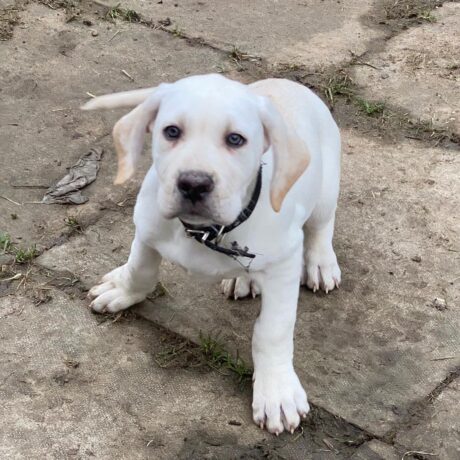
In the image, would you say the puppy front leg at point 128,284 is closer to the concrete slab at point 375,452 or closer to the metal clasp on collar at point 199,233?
the metal clasp on collar at point 199,233

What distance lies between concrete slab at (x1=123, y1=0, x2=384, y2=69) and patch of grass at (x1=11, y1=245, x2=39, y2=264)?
217cm

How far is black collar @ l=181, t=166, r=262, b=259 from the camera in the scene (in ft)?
9.23

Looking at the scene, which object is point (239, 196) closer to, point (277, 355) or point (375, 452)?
point (277, 355)

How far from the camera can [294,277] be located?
305 centimetres

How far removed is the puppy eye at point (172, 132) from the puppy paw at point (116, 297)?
3.07ft

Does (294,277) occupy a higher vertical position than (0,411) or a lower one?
higher

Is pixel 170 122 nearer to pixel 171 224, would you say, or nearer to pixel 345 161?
pixel 171 224

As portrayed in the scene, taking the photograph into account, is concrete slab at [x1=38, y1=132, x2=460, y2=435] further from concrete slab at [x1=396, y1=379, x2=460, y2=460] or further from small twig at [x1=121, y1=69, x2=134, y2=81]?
small twig at [x1=121, y1=69, x2=134, y2=81]

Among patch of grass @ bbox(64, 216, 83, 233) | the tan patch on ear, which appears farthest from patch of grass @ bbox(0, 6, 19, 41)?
the tan patch on ear

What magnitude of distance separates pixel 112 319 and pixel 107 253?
1.39 ft

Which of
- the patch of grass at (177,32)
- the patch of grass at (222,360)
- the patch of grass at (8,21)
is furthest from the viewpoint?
the patch of grass at (177,32)

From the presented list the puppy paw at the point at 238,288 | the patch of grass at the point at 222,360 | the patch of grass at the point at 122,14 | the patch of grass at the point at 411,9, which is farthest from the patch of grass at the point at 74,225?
the patch of grass at the point at 411,9

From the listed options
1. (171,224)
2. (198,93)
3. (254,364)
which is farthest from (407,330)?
(198,93)

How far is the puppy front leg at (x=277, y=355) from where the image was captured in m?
3.03
